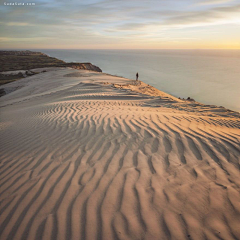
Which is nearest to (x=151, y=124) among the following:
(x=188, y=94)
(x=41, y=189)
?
(x=41, y=189)

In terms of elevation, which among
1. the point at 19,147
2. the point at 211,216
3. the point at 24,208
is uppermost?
the point at 211,216

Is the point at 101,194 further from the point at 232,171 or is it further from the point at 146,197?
the point at 232,171

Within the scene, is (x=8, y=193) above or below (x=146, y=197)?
below

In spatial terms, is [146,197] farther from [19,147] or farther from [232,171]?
[19,147]

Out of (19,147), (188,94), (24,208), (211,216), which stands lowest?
(188,94)

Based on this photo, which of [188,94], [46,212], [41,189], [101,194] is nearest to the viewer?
[46,212]

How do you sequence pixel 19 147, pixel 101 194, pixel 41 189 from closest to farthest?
pixel 101 194 → pixel 41 189 → pixel 19 147

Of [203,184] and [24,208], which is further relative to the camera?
[203,184]

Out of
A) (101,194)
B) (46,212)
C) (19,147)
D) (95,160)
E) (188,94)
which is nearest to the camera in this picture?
(46,212)

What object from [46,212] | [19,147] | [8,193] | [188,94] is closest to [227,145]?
[46,212]
